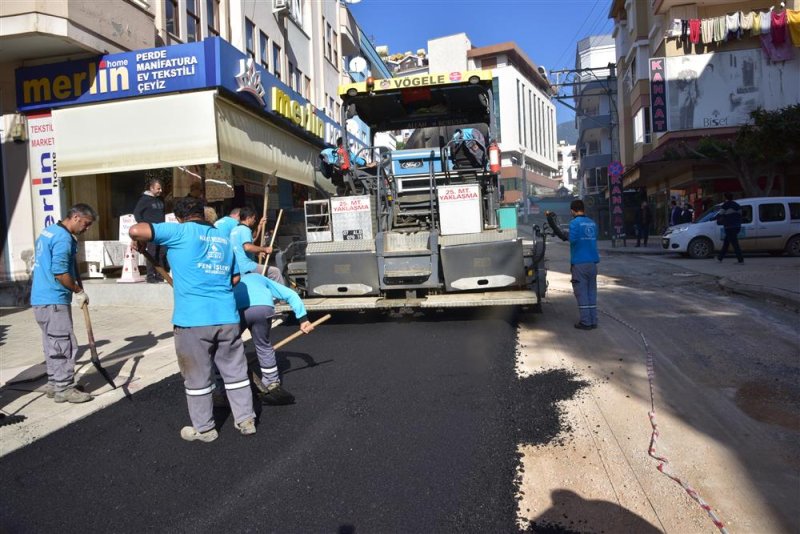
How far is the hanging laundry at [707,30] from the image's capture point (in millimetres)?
24531

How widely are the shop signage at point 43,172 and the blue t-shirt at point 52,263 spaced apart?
6787mm

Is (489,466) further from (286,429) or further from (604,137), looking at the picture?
(604,137)

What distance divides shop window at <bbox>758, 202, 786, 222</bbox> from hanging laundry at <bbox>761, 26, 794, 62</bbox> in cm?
1234

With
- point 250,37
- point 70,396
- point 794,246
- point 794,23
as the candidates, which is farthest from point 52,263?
point 794,23

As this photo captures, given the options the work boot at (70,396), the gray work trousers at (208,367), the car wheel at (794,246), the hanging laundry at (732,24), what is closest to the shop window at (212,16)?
the work boot at (70,396)

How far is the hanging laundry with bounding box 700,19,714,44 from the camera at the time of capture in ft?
80.5

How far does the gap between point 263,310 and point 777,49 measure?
26983mm

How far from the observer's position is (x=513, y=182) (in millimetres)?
67750

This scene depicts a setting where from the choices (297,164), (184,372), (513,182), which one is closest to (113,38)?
(297,164)

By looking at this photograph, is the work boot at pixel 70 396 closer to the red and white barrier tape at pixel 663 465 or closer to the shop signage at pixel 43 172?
the red and white barrier tape at pixel 663 465

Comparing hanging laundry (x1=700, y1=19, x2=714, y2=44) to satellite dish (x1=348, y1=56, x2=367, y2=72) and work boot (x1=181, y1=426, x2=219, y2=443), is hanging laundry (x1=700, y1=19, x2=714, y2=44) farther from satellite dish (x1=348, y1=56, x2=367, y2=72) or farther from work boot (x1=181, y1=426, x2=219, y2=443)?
work boot (x1=181, y1=426, x2=219, y2=443)

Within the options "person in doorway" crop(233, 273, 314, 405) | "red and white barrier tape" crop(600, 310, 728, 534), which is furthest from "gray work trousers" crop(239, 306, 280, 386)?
"red and white barrier tape" crop(600, 310, 728, 534)

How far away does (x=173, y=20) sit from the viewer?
1266 centimetres

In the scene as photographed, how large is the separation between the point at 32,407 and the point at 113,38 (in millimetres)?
7989
